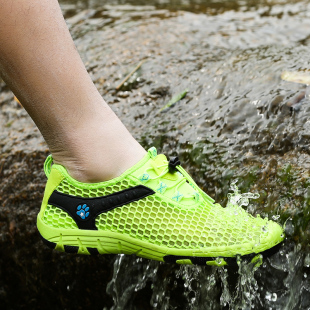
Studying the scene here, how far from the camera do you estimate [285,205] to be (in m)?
1.66

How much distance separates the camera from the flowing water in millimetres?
1680

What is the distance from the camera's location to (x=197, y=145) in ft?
6.55

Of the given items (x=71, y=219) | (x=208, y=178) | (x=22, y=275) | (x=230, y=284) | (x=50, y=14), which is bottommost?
(x=22, y=275)

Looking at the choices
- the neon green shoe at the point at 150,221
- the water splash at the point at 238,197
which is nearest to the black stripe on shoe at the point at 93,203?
the neon green shoe at the point at 150,221

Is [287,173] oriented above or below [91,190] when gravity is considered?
below

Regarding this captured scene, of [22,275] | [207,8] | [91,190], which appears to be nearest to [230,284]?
[91,190]

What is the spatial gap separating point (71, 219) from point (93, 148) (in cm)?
29

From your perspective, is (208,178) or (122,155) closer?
(122,155)

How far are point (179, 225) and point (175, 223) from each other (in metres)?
0.02

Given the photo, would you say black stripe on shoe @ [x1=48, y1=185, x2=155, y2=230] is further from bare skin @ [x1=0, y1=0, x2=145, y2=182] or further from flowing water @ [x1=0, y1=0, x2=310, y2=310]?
flowing water @ [x1=0, y1=0, x2=310, y2=310]

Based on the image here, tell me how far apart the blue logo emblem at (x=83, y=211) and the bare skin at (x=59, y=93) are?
102 millimetres

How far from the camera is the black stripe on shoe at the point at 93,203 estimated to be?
1.61m

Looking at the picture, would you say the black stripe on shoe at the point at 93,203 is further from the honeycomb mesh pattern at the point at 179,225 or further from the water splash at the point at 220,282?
Answer: the water splash at the point at 220,282

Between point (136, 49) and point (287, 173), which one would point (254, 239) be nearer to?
point (287, 173)
